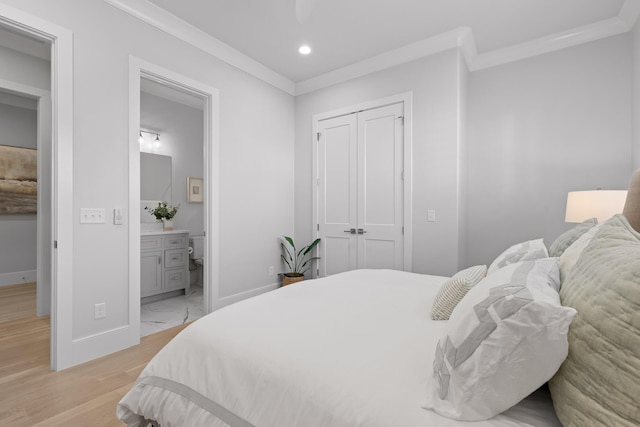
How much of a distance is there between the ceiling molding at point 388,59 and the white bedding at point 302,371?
8.83ft

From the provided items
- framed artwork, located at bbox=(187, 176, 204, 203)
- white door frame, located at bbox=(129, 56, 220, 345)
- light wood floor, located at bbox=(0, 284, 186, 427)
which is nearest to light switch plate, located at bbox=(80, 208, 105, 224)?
white door frame, located at bbox=(129, 56, 220, 345)

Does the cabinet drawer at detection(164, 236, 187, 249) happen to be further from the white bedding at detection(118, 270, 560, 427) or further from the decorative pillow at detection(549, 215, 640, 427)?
the decorative pillow at detection(549, 215, 640, 427)

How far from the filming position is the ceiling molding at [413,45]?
2631 mm

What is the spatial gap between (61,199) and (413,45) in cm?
338

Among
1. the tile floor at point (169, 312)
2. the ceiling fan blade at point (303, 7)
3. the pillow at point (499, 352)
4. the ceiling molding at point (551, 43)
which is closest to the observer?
the pillow at point (499, 352)

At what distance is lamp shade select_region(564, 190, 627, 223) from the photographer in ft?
7.21

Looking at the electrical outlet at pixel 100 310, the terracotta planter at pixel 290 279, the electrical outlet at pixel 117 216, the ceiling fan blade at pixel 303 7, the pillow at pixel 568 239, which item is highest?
the ceiling fan blade at pixel 303 7

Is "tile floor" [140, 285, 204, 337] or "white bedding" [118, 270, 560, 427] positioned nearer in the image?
"white bedding" [118, 270, 560, 427]

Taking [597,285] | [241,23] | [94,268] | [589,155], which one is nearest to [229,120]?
[241,23]

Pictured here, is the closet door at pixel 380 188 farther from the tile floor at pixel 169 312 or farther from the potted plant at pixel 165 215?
the potted plant at pixel 165 215

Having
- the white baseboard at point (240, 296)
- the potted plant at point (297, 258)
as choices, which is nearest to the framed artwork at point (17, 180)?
the white baseboard at point (240, 296)

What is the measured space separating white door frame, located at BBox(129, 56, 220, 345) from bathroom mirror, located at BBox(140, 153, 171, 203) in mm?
1981

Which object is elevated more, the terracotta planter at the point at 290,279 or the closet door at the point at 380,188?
the closet door at the point at 380,188

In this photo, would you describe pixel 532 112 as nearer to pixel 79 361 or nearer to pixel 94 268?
pixel 94 268
